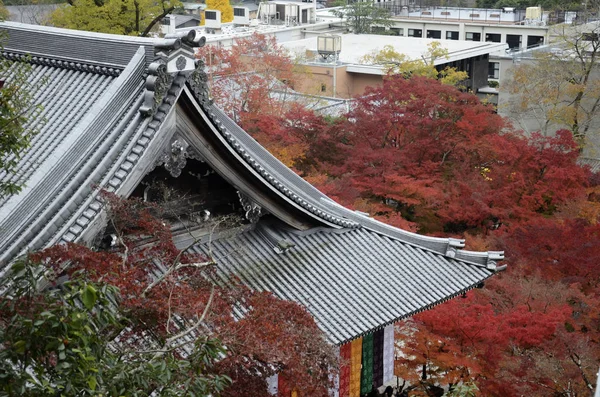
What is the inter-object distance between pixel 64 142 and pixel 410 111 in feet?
47.8

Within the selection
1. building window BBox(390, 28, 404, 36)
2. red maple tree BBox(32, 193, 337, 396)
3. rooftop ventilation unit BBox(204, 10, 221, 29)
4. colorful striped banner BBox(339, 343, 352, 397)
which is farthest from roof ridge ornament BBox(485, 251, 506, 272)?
building window BBox(390, 28, 404, 36)

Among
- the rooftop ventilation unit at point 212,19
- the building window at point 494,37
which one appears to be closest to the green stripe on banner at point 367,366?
the rooftop ventilation unit at point 212,19

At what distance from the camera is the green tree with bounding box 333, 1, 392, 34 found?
64750 millimetres

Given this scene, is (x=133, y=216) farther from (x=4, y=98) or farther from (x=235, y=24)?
(x=235, y=24)

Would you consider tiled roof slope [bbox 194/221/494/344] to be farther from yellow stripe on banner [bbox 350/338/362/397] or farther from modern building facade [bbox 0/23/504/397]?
yellow stripe on banner [bbox 350/338/362/397]

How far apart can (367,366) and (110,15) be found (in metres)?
23.7

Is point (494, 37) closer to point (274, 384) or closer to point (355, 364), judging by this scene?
point (355, 364)

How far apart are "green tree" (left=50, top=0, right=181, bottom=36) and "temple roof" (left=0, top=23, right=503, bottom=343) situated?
19164 mm

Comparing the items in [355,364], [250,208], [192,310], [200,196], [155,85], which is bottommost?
[355,364]

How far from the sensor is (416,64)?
3791 cm

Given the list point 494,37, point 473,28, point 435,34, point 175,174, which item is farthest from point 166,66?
point 435,34

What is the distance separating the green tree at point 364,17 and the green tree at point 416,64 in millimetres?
18977

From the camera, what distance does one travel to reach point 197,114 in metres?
11.7

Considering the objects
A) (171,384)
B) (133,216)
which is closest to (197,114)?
(133,216)
